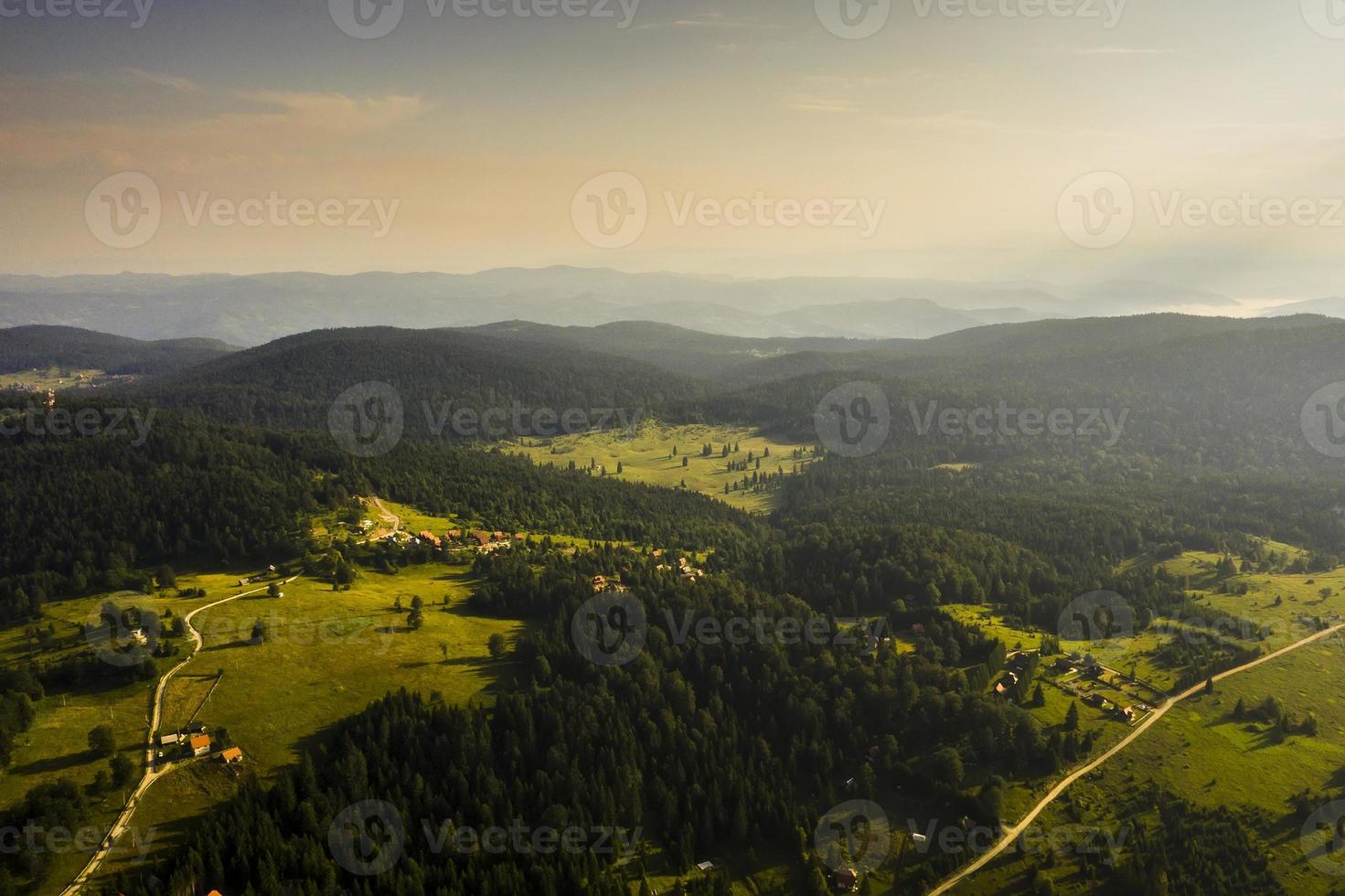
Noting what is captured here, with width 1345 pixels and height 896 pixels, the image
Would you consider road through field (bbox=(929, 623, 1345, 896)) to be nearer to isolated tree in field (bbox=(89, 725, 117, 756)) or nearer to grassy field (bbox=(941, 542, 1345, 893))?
grassy field (bbox=(941, 542, 1345, 893))

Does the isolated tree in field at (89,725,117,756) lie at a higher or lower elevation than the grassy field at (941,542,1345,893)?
higher

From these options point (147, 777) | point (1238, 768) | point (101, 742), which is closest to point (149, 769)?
point (147, 777)

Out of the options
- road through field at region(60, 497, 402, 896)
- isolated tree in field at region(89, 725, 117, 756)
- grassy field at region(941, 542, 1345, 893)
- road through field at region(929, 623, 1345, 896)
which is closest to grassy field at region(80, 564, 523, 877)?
road through field at region(60, 497, 402, 896)

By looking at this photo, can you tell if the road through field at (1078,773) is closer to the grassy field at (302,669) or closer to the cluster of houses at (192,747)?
the grassy field at (302,669)

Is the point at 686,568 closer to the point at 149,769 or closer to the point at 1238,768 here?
the point at 1238,768

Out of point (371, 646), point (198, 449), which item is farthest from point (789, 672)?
point (198, 449)

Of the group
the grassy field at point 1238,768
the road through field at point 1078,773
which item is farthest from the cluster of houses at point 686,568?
the road through field at point 1078,773

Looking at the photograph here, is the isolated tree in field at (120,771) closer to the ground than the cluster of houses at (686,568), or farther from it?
closer to the ground
